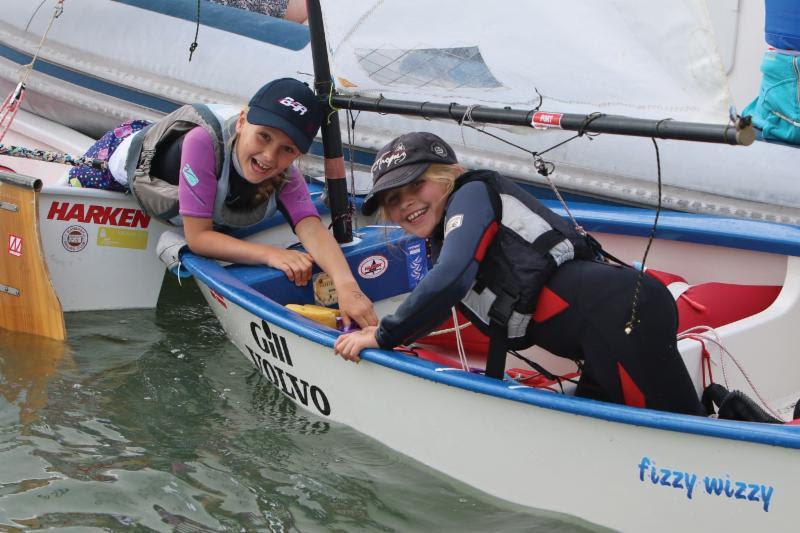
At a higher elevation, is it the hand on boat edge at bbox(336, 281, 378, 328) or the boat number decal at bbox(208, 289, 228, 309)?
the hand on boat edge at bbox(336, 281, 378, 328)

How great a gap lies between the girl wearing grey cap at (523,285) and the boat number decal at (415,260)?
3.95ft

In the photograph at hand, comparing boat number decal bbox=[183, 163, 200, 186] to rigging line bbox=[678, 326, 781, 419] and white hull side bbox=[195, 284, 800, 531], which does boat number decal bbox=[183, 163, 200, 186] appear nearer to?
white hull side bbox=[195, 284, 800, 531]

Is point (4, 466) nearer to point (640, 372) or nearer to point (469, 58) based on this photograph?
point (640, 372)

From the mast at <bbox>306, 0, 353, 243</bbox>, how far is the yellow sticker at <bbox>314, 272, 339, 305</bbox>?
210 mm

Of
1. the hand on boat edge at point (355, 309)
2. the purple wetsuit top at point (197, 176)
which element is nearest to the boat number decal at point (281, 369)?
the hand on boat edge at point (355, 309)

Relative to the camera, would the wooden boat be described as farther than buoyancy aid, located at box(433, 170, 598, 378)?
Yes

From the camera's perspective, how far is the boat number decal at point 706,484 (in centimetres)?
234

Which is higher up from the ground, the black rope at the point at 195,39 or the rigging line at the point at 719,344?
the black rope at the point at 195,39

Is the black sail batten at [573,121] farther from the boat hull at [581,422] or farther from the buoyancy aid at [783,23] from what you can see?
the buoyancy aid at [783,23]

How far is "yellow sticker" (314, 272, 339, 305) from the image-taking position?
151 inches

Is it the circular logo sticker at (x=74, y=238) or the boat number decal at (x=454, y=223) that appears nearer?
the boat number decal at (x=454, y=223)

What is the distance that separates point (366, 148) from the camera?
5.22 m

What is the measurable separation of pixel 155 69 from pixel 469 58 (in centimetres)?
241

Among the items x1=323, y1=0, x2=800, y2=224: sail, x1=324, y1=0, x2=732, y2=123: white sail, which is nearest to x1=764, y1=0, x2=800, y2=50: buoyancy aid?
x1=323, y1=0, x2=800, y2=224: sail
